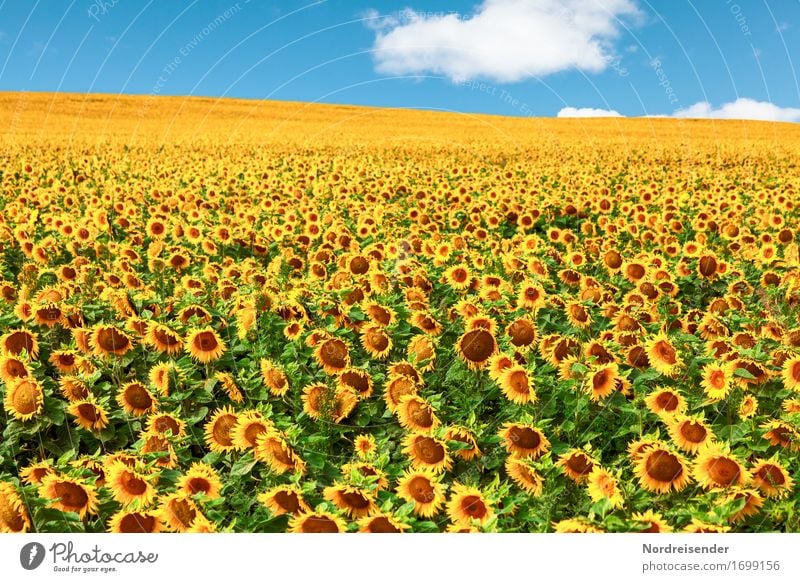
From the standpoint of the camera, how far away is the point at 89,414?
4492 millimetres

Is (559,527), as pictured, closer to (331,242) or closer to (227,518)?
(227,518)

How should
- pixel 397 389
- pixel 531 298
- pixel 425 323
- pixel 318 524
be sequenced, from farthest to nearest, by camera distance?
pixel 531 298
pixel 425 323
pixel 397 389
pixel 318 524

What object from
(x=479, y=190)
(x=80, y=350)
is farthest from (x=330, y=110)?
(x=80, y=350)

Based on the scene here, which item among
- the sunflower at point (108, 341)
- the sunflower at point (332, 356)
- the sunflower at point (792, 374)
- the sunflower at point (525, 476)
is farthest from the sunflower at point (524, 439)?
the sunflower at point (108, 341)

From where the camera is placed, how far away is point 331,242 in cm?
853

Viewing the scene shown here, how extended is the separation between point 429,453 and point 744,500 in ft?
5.44

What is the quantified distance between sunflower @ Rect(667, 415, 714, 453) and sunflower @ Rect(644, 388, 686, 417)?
1.27 ft

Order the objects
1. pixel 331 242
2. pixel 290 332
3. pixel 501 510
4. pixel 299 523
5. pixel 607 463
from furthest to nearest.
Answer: pixel 331 242, pixel 290 332, pixel 607 463, pixel 501 510, pixel 299 523

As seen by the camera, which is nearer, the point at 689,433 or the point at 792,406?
the point at 689,433

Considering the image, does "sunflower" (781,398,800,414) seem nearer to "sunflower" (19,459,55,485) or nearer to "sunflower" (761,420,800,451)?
"sunflower" (761,420,800,451)

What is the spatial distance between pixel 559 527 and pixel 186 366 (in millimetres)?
3078

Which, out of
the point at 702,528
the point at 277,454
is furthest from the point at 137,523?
the point at 702,528

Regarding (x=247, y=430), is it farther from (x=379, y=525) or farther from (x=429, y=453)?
(x=379, y=525)
